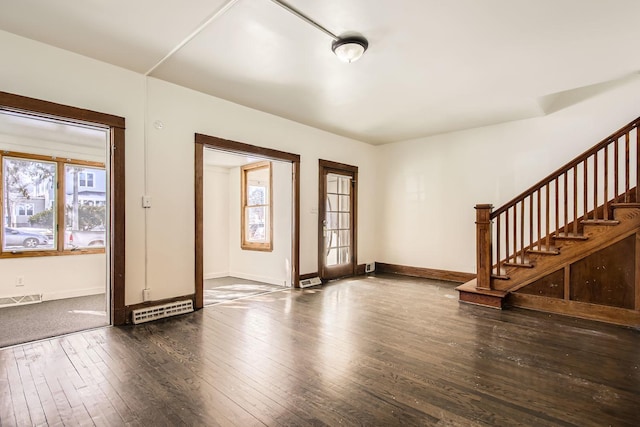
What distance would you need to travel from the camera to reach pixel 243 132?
4.59 meters

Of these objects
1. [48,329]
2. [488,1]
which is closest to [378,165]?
[488,1]

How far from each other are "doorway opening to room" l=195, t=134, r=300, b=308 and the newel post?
2753mm

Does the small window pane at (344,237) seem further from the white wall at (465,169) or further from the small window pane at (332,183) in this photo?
the white wall at (465,169)

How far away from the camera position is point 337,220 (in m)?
6.23

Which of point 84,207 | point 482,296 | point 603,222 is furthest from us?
point 84,207

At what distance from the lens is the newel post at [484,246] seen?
4307 mm

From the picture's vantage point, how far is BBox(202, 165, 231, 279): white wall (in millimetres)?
6539

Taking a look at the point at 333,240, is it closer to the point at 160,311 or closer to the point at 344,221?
the point at 344,221

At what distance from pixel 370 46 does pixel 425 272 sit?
4.51m

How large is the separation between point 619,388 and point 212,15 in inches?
160

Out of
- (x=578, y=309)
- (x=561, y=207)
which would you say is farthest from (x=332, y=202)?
(x=578, y=309)

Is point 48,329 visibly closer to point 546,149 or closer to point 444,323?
point 444,323

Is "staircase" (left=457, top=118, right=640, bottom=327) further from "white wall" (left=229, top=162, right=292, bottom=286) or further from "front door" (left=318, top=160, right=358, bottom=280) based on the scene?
"white wall" (left=229, top=162, right=292, bottom=286)

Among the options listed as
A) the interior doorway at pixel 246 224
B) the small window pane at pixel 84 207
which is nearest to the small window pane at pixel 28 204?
the small window pane at pixel 84 207
